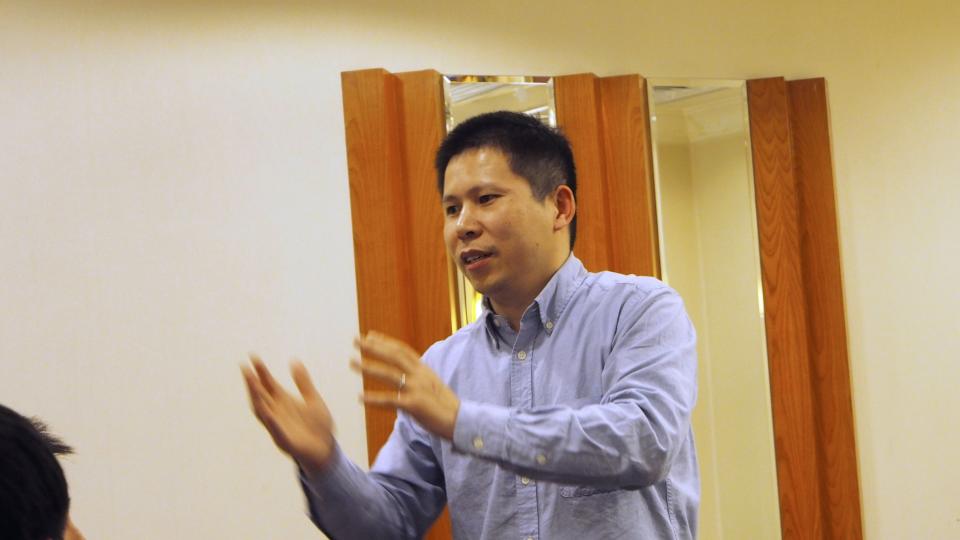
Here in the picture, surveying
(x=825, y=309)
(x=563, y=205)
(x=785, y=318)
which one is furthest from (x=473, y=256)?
(x=825, y=309)

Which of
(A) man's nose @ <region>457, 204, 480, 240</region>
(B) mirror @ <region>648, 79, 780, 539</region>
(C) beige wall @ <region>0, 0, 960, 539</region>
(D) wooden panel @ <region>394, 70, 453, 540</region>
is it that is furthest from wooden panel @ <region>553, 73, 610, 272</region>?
(A) man's nose @ <region>457, 204, 480, 240</region>

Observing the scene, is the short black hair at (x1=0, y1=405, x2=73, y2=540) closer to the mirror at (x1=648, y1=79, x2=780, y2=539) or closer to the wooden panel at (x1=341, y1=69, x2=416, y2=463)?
the wooden panel at (x1=341, y1=69, x2=416, y2=463)

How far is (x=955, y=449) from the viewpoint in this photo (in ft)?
12.3

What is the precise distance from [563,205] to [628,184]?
1587mm

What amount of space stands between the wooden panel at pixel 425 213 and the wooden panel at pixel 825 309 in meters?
1.34

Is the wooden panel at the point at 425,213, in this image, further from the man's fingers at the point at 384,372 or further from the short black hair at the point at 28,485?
the short black hair at the point at 28,485

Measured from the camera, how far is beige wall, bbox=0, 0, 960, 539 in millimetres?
2822

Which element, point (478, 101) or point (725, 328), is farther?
point (725, 328)

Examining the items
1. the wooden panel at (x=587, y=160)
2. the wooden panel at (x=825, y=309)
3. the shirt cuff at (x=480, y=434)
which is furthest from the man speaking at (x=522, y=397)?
the wooden panel at (x=825, y=309)

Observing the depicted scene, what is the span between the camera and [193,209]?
2969 mm

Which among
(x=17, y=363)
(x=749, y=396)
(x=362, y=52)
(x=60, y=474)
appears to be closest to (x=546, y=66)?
(x=362, y=52)

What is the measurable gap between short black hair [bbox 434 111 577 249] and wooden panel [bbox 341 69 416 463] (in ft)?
4.25

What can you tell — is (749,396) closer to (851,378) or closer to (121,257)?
(851,378)

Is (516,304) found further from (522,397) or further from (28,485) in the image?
(28,485)
